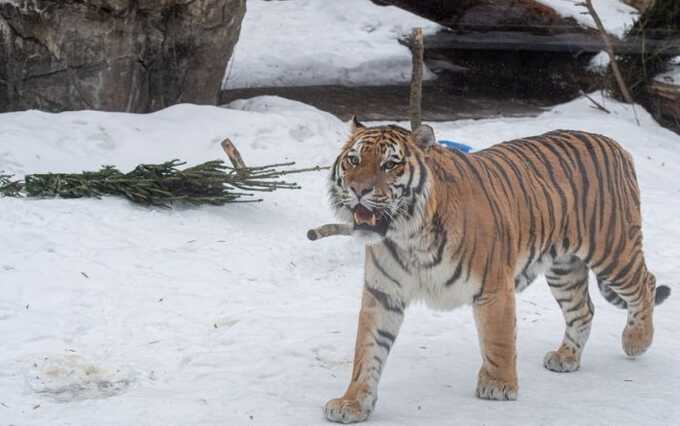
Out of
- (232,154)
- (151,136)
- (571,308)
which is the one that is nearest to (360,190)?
(571,308)

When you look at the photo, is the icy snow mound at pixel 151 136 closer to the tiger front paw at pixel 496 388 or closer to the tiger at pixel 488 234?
the tiger at pixel 488 234

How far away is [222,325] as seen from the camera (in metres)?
5.59

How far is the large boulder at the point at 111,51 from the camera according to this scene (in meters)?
9.45

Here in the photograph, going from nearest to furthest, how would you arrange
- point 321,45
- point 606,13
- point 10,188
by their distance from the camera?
point 10,188 → point 321,45 → point 606,13

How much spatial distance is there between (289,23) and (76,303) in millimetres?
10994

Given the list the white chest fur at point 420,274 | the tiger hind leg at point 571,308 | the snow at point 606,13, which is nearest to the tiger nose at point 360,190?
the white chest fur at point 420,274

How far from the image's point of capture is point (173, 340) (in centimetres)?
529

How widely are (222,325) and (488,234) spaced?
6.00 ft

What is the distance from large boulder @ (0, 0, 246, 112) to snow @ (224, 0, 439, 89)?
2.25 meters

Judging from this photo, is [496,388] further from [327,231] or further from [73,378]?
[327,231]

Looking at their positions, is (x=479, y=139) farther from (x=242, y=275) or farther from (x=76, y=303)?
(x=76, y=303)

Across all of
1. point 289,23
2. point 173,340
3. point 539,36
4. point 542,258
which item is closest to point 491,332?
point 542,258

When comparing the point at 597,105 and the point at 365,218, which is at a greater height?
the point at 365,218

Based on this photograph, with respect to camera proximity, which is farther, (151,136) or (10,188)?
(151,136)
